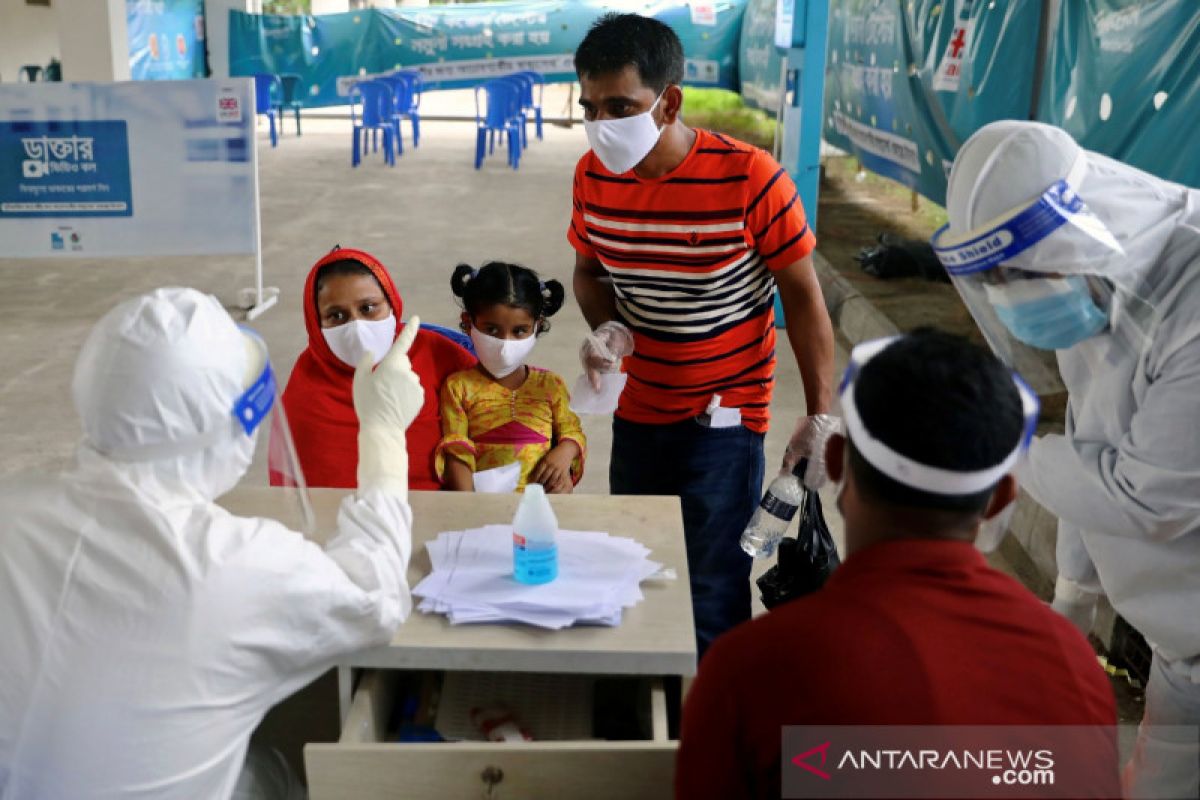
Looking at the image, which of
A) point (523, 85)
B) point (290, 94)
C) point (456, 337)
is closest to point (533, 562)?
point (456, 337)

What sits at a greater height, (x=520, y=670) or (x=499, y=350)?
(x=499, y=350)

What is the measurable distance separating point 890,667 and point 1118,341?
38.7 inches

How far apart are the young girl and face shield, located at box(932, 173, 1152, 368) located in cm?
99

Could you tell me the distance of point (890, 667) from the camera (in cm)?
104

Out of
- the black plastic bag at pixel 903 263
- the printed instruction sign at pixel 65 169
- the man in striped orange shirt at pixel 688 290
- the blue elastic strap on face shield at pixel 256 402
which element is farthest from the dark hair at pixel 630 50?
the black plastic bag at pixel 903 263

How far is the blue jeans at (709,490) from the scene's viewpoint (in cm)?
248

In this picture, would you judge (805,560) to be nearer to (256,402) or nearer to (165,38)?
(256,402)

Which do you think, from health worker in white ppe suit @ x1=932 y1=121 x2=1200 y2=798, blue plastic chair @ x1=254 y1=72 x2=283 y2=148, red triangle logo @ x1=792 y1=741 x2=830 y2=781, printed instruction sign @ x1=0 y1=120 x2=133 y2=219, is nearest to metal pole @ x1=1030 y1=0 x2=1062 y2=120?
health worker in white ppe suit @ x1=932 y1=121 x2=1200 y2=798

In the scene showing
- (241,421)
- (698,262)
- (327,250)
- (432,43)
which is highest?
(432,43)

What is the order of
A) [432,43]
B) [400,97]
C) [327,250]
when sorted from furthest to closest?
[432,43] → [400,97] → [327,250]

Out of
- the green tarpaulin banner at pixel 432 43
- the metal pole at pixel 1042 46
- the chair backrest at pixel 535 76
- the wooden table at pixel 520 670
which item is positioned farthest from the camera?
the green tarpaulin banner at pixel 432 43

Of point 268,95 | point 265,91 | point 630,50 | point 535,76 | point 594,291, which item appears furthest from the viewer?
point 535,76

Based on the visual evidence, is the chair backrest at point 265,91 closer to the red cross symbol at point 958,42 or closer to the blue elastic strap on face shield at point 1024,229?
the red cross symbol at point 958,42

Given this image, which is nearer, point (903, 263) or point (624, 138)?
point (624, 138)
